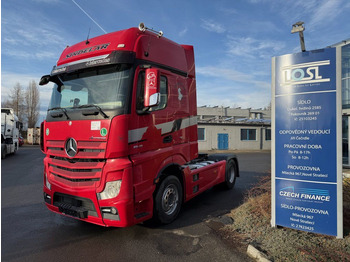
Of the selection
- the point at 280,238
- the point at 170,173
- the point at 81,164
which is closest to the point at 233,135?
the point at 170,173

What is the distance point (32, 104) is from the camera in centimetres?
4962

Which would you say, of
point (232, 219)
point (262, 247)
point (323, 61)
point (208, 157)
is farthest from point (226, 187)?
point (323, 61)

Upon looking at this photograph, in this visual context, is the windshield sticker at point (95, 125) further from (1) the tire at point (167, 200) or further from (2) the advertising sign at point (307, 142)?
(2) the advertising sign at point (307, 142)

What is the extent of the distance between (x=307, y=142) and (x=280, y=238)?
5.03 feet

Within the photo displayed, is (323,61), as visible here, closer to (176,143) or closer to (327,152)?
(327,152)

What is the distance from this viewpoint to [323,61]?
359 cm

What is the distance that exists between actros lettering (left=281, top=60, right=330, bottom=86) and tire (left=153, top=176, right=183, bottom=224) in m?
2.69

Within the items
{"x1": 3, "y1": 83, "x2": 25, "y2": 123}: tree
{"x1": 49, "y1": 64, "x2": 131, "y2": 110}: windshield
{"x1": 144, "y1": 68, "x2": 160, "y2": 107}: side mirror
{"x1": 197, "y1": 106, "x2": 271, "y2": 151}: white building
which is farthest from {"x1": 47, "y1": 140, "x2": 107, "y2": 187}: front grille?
{"x1": 3, "y1": 83, "x2": 25, "y2": 123}: tree

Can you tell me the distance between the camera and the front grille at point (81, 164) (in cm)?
363

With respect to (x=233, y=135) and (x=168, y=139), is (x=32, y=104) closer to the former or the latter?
(x=233, y=135)

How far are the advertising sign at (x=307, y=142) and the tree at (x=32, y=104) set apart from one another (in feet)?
182

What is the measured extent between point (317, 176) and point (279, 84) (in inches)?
63.0

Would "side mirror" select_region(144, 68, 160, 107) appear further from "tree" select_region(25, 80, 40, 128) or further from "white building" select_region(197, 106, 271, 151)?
"tree" select_region(25, 80, 40, 128)

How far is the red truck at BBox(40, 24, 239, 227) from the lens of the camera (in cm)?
357
